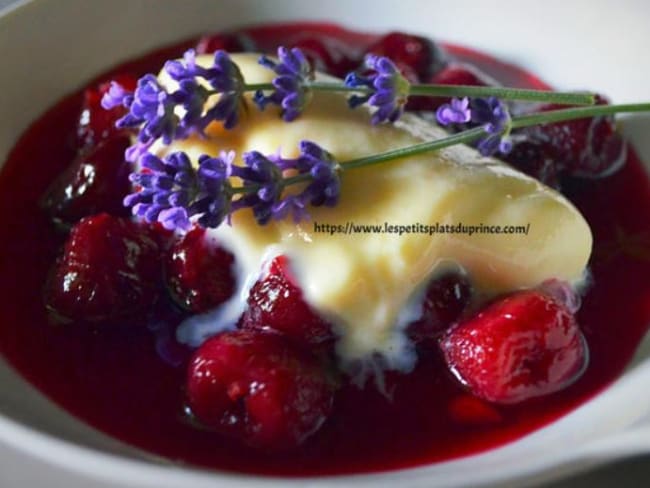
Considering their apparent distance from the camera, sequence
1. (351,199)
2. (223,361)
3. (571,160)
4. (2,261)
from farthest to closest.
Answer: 1. (571,160)
2. (2,261)
3. (351,199)
4. (223,361)

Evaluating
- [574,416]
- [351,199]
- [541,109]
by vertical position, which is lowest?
[574,416]

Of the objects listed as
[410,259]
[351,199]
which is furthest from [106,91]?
[410,259]

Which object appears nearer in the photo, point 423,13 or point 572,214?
point 572,214

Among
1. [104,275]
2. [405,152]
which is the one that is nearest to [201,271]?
[104,275]

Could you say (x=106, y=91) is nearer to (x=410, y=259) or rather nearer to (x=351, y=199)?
(x=351, y=199)

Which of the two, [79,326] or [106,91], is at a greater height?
[106,91]

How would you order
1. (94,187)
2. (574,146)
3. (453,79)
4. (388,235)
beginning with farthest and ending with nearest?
(453,79)
(574,146)
(94,187)
(388,235)

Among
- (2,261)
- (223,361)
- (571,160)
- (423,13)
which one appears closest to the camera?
(223,361)

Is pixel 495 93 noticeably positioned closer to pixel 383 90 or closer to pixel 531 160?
pixel 383 90
